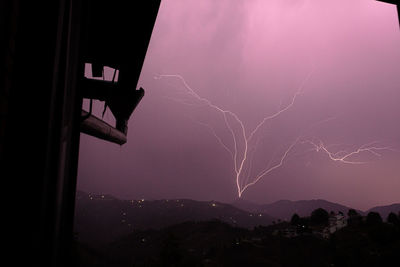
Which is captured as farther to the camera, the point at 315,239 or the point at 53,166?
the point at 315,239

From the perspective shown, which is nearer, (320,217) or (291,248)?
(291,248)

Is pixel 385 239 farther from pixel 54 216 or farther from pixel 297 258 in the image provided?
pixel 54 216

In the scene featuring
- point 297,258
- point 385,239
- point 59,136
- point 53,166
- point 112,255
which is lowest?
point 112,255

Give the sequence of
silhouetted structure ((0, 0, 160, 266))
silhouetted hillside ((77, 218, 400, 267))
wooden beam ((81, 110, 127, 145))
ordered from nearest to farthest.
Answer: silhouetted structure ((0, 0, 160, 266)) → wooden beam ((81, 110, 127, 145)) → silhouetted hillside ((77, 218, 400, 267))

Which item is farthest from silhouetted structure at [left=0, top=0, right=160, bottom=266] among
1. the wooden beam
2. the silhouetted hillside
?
the silhouetted hillside

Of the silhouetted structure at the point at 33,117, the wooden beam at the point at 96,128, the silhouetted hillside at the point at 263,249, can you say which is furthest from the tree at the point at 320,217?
the silhouetted structure at the point at 33,117

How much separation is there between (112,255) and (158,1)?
106m

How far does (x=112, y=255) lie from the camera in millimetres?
94438

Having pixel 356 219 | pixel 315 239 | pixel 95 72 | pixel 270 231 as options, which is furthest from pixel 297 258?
pixel 95 72

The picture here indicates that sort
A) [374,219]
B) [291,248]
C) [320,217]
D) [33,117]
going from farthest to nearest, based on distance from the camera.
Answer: [320,217], [291,248], [374,219], [33,117]

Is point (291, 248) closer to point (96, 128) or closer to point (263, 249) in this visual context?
point (263, 249)

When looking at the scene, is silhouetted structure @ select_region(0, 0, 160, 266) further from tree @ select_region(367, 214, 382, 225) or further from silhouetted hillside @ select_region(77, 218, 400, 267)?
tree @ select_region(367, 214, 382, 225)

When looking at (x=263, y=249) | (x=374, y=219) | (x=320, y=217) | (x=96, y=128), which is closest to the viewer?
(x=96, y=128)

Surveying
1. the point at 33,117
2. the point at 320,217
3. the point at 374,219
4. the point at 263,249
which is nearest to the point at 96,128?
the point at 33,117
